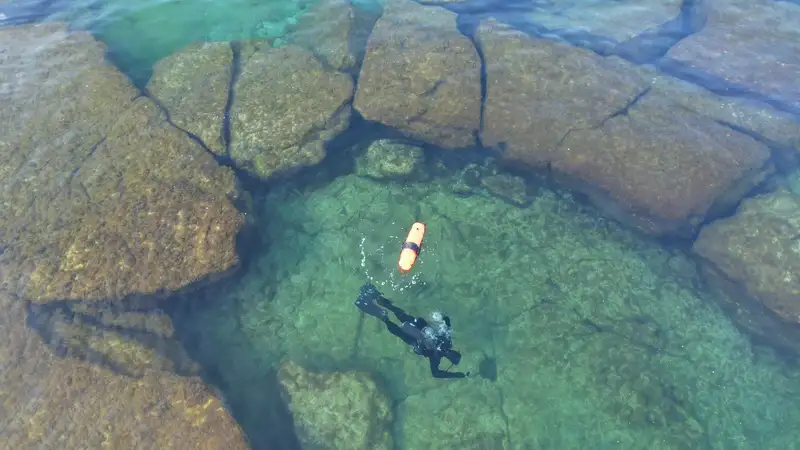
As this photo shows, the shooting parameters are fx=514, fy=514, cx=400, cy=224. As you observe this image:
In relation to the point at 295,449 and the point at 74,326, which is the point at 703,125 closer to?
the point at 295,449

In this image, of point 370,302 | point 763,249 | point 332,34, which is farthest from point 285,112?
point 763,249

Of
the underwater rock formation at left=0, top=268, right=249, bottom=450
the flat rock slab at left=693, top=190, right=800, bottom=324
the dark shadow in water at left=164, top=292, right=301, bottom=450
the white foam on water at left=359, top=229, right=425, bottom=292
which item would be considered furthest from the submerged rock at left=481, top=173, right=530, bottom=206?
the underwater rock formation at left=0, top=268, right=249, bottom=450

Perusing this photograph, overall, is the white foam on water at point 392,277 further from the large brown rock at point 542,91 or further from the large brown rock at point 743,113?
the large brown rock at point 743,113

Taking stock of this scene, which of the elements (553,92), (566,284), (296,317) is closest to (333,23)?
(553,92)

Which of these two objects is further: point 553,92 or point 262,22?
point 262,22

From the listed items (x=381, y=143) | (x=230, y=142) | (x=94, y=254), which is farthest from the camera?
(x=381, y=143)

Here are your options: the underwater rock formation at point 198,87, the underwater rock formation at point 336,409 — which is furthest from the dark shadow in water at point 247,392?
the underwater rock formation at point 198,87
